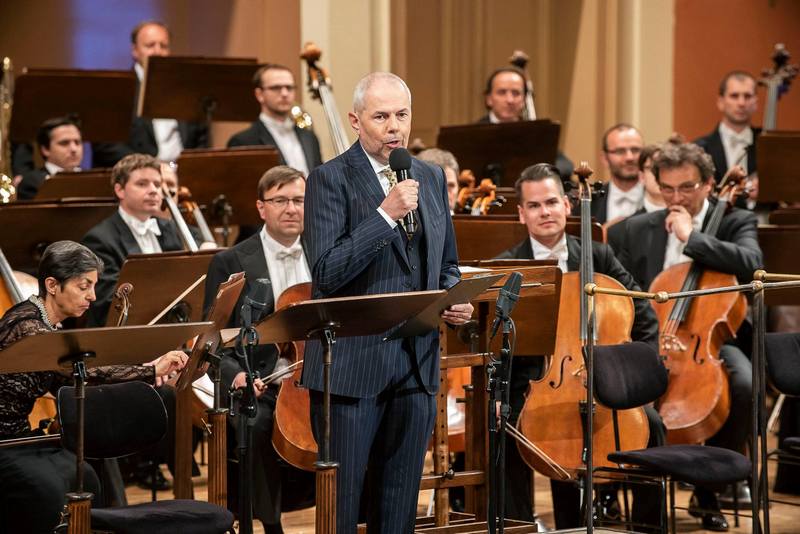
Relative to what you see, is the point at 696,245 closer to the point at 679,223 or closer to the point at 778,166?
the point at 679,223

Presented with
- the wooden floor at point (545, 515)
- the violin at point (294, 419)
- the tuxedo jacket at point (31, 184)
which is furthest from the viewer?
the tuxedo jacket at point (31, 184)

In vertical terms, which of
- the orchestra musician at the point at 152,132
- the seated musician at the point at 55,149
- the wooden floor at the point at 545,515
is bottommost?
the wooden floor at the point at 545,515

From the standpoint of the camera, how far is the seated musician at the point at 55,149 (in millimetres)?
6109

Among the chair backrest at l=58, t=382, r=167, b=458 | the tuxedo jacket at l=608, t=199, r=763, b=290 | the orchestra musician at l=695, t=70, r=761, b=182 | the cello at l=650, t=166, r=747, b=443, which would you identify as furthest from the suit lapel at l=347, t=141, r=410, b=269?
the orchestra musician at l=695, t=70, r=761, b=182

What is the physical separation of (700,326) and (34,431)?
2.31 meters

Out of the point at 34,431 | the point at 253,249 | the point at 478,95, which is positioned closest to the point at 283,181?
the point at 253,249

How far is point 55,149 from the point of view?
6117 mm

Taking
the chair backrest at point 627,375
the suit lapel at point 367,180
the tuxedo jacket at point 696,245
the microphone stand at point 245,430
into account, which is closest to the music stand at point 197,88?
the tuxedo jacket at point 696,245

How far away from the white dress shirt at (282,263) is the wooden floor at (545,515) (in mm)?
895

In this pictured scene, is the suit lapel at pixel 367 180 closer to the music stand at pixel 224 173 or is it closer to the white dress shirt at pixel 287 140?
the music stand at pixel 224 173

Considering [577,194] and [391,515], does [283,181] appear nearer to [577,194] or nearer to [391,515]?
[577,194]

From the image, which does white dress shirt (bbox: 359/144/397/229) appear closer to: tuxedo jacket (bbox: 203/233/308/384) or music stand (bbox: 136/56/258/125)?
tuxedo jacket (bbox: 203/233/308/384)

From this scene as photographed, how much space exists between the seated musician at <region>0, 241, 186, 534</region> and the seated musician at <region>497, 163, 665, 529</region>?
1388 millimetres

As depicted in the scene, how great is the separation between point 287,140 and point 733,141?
2273 millimetres
